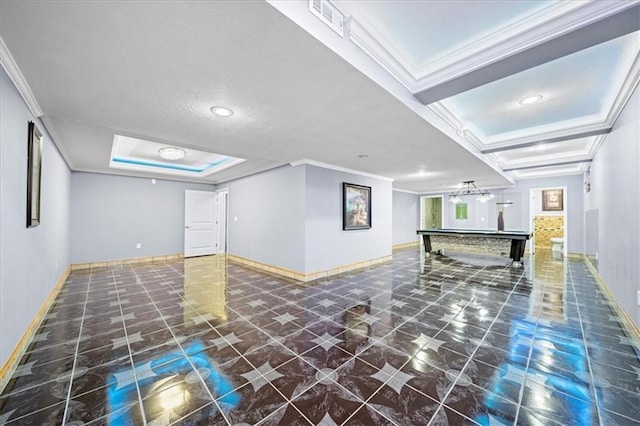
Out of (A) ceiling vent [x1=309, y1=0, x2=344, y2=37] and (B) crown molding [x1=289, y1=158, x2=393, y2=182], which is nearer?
(A) ceiling vent [x1=309, y1=0, x2=344, y2=37]

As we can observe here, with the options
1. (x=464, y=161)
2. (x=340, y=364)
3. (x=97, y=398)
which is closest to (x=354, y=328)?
(x=340, y=364)

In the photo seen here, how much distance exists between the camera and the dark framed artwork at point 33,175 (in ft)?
7.63

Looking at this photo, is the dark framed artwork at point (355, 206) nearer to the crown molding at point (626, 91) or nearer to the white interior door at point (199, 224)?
the crown molding at point (626, 91)

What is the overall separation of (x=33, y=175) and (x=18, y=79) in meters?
0.99

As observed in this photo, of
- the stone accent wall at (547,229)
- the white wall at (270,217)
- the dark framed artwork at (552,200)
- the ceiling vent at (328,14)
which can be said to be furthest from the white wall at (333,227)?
the stone accent wall at (547,229)

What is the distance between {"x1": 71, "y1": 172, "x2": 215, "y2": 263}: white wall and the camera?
221 inches

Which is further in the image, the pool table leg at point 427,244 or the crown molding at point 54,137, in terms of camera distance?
the pool table leg at point 427,244

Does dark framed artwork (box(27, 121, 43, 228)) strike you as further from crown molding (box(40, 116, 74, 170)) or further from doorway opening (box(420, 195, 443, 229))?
doorway opening (box(420, 195, 443, 229))

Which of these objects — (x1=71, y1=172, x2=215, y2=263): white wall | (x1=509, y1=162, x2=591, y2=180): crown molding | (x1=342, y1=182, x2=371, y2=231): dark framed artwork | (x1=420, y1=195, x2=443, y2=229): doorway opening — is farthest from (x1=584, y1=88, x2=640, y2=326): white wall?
(x1=71, y1=172, x2=215, y2=263): white wall

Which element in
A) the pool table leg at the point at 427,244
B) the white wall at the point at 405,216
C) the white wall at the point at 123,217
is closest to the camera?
the white wall at the point at 123,217

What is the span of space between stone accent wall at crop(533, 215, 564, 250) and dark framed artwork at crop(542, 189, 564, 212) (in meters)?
0.34

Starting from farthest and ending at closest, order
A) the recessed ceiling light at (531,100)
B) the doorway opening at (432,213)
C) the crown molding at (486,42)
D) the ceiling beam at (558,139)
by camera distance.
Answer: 1. the doorway opening at (432,213)
2. the ceiling beam at (558,139)
3. the recessed ceiling light at (531,100)
4. the crown molding at (486,42)

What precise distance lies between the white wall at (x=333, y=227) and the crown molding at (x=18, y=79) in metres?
3.41

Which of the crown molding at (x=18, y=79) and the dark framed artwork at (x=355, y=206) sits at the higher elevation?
the crown molding at (x=18, y=79)
